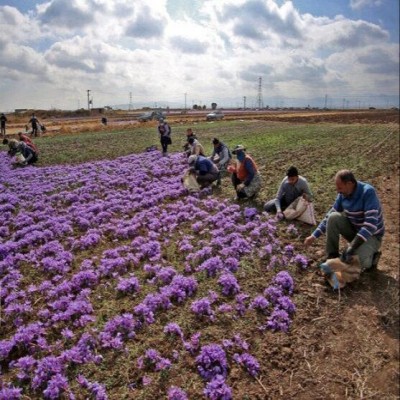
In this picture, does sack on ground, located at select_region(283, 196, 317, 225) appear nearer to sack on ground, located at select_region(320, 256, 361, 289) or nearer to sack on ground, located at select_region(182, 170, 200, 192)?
sack on ground, located at select_region(320, 256, 361, 289)

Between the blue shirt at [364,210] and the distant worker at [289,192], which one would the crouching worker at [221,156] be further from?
the blue shirt at [364,210]

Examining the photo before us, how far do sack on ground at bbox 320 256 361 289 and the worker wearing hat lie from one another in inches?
196

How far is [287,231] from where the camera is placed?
30.2 ft

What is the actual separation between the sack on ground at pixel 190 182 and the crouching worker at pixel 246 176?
6.01ft

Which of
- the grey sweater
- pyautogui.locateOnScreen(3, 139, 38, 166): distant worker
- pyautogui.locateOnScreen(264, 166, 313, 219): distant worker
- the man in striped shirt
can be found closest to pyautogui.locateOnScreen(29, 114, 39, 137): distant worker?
pyautogui.locateOnScreen(3, 139, 38, 166): distant worker

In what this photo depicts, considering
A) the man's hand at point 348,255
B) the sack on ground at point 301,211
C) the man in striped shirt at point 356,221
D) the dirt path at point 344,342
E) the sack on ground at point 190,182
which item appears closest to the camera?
the dirt path at point 344,342

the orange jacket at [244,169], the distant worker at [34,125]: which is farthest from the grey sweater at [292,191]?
the distant worker at [34,125]

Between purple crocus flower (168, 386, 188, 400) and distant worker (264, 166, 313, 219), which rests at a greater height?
distant worker (264, 166, 313, 219)

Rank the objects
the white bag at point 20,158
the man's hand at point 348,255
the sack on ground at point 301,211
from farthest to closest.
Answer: the white bag at point 20,158 → the sack on ground at point 301,211 → the man's hand at point 348,255

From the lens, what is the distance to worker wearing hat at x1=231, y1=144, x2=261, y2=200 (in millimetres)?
11492

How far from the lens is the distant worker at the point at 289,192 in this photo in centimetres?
912

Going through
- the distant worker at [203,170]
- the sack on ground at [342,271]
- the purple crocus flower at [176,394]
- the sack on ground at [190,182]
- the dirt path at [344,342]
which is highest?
the distant worker at [203,170]

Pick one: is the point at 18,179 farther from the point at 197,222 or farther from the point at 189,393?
the point at 189,393

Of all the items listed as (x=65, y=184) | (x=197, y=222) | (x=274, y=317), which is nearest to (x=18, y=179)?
(x=65, y=184)
